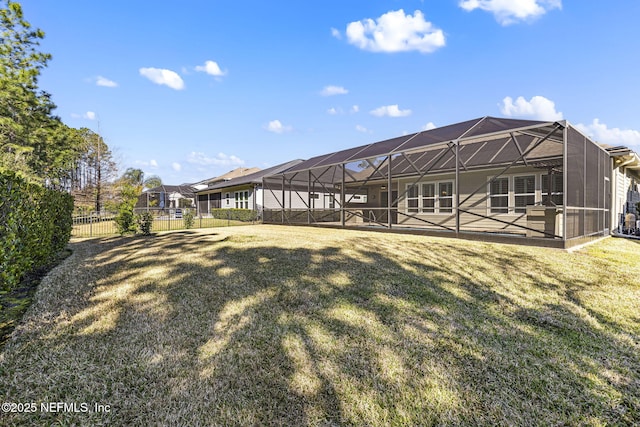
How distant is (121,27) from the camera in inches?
408

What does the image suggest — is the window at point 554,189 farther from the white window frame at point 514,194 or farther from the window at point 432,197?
the window at point 432,197

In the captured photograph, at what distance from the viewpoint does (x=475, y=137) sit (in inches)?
342

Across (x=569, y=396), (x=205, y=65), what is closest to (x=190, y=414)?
(x=569, y=396)

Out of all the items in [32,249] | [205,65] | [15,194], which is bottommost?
[32,249]

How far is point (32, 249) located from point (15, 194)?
1362mm

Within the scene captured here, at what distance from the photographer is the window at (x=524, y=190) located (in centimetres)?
1088

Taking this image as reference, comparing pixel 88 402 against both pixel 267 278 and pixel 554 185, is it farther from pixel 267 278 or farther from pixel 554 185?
pixel 554 185

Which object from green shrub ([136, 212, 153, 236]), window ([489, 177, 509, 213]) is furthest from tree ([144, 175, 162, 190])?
window ([489, 177, 509, 213])

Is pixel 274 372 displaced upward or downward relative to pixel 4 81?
downward

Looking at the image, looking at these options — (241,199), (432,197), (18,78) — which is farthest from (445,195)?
(18,78)

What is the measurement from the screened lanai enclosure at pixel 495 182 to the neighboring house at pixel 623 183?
31.2 inches

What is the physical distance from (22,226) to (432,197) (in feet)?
45.1

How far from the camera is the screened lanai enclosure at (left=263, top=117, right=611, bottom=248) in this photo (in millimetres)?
7622

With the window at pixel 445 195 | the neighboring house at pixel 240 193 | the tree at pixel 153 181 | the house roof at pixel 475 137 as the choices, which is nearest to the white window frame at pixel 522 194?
the house roof at pixel 475 137
